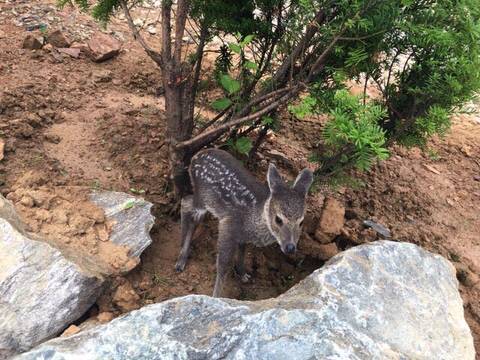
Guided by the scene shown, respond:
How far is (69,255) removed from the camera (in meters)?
4.11

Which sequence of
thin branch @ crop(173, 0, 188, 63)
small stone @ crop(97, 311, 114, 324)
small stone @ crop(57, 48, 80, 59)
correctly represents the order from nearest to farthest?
small stone @ crop(97, 311, 114, 324), thin branch @ crop(173, 0, 188, 63), small stone @ crop(57, 48, 80, 59)

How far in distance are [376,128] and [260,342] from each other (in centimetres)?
161

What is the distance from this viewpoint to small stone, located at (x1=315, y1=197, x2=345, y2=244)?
5094mm

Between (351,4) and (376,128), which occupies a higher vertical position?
(351,4)

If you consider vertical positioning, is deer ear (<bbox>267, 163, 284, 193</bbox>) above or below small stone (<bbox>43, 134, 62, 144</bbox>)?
above

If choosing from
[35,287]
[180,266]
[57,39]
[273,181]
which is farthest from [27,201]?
[57,39]

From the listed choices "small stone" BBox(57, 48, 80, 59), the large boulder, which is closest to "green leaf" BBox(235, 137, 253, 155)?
the large boulder

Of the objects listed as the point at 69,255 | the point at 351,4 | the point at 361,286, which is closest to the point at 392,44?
the point at 351,4

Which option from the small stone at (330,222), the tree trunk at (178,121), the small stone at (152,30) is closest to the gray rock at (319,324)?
the small stone at (330,222)

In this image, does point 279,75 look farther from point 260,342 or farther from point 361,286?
point 260,342

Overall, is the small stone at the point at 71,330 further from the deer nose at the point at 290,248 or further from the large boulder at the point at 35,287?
the deer nose at the point at 290,248

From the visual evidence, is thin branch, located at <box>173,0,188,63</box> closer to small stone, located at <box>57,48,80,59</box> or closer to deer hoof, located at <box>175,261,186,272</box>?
deer hoof, located at <box>175,261,186,272</box>

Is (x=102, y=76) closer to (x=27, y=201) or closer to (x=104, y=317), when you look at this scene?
(x=27, y=201)

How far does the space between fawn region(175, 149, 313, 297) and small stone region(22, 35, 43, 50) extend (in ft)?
9.08
